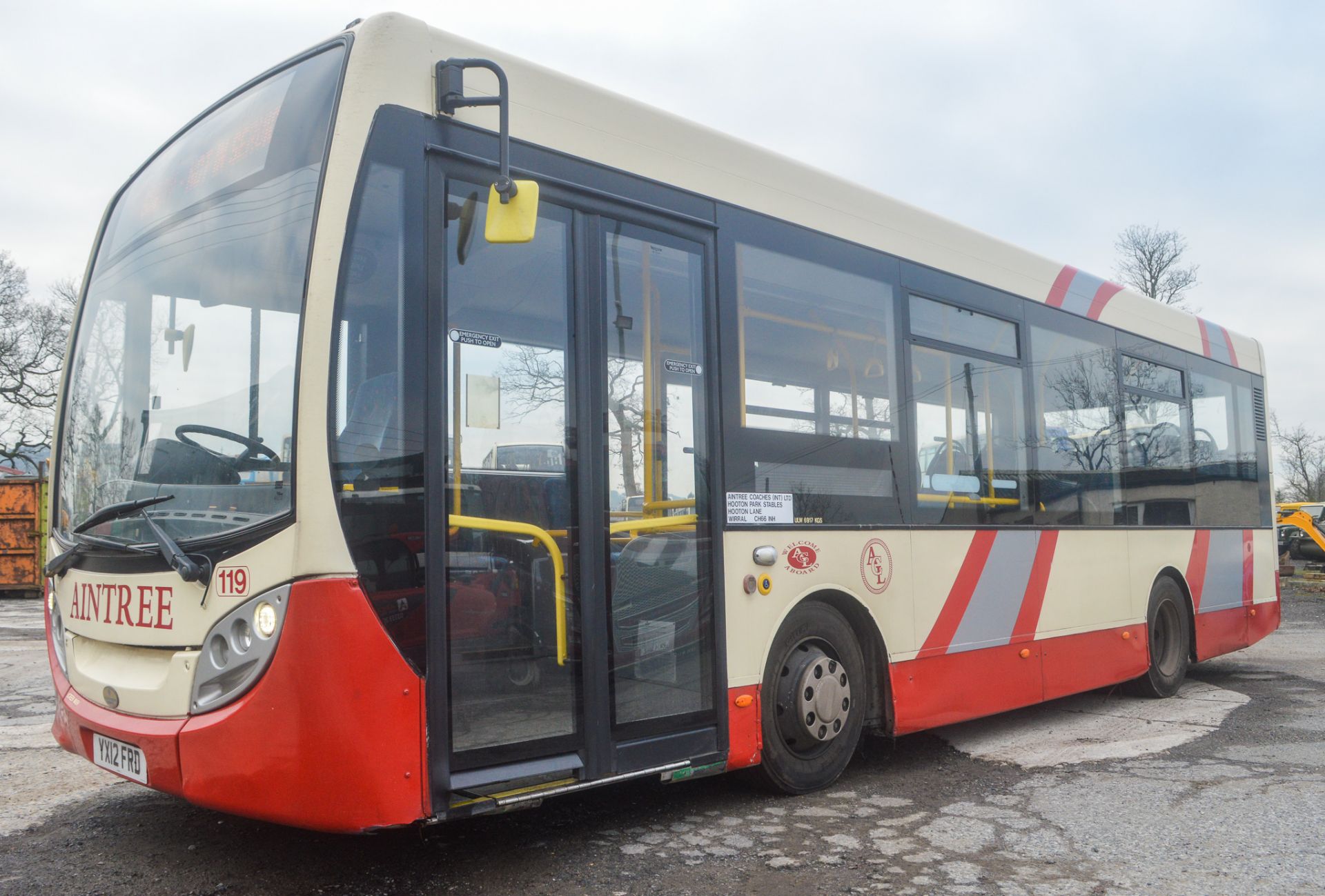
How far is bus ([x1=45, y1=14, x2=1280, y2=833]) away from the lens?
3586mm

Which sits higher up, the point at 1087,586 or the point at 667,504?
the point at 667,504

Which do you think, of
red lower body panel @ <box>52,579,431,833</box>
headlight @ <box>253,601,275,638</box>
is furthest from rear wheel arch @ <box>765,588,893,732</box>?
headlight @ <box>253,601,275,638</box>

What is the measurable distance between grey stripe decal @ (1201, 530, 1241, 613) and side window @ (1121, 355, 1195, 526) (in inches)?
22.0

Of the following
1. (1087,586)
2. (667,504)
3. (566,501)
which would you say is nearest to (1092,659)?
(1087,586)

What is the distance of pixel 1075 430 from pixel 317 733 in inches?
233

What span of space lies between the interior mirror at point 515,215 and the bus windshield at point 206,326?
60cm

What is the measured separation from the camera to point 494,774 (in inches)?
153

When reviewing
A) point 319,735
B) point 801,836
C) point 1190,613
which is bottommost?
point 801,836

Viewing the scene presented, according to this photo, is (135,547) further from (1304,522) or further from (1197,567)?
(1304,522)

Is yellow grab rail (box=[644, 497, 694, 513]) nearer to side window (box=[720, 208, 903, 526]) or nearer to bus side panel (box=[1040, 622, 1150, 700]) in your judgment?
side window (box=[720, 208, 903, 526])

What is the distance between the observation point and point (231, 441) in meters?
3.76

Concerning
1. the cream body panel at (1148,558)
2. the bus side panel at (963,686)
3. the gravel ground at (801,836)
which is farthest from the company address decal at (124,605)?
the cream body panel at (1148,558)

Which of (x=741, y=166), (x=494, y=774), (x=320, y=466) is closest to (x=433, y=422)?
(x=320, y=466)

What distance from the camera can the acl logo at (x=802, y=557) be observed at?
17.1 ft
